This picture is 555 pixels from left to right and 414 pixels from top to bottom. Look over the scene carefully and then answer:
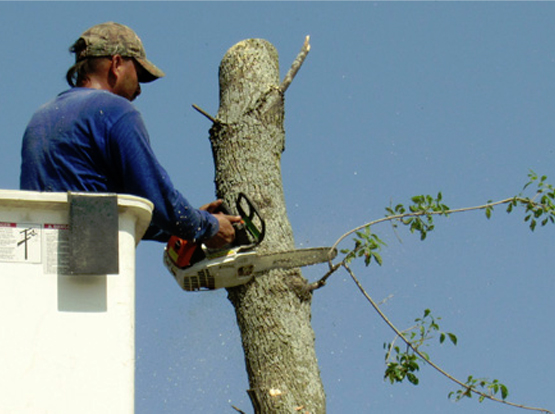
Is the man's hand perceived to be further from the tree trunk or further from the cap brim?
the cap brim

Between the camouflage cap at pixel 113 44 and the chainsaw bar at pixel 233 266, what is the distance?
88 cm

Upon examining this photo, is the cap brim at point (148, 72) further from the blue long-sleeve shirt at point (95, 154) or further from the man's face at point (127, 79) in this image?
the blue long-sleeve shirt at point (95, 154)

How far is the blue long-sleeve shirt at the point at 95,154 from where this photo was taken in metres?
3.61

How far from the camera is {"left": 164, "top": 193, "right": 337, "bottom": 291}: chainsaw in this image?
456cm

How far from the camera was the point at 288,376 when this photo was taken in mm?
4465

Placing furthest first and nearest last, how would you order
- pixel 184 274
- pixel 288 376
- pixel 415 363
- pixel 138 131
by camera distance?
pixel 415 363 → pixel 184 274 → pixel 288 376 → pixel 138 131

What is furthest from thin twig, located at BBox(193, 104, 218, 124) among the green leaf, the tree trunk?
the green leaf

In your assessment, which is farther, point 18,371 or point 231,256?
point 231,256

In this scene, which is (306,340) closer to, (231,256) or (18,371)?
(231,256)

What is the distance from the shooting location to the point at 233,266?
4570 millimetres

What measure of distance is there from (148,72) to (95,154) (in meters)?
0.69

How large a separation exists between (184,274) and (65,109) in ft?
4.15

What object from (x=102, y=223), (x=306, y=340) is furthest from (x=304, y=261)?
(x=102, y=223)

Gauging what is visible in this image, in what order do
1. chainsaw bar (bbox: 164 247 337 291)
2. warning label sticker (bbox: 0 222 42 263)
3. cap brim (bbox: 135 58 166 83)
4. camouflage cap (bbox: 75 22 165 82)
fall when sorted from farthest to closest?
chainsaw bar (bbox: 164 247 337 291) → cap brim (bbox: 135 58 166 83) → camouflage cap (bbox: 75 22 165 82) → warning label sticker (bbox: 0 222 42 263)
